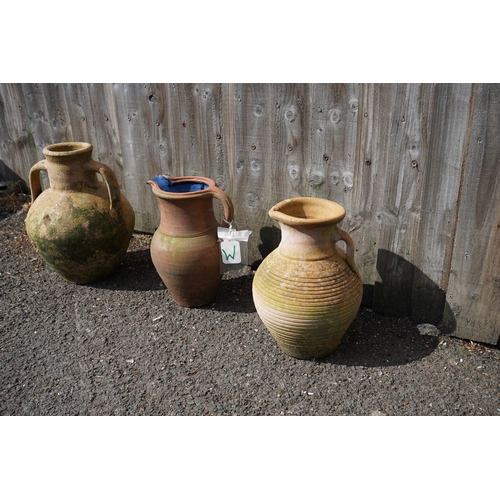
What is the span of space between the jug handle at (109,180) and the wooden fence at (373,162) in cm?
58

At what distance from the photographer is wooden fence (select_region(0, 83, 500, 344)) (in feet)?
8.95

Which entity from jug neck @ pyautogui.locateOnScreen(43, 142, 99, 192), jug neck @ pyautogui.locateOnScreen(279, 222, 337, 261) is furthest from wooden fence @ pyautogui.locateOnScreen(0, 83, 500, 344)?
jug neck @ pyautogui.locateOnScreen(43, 142, 99, 192)

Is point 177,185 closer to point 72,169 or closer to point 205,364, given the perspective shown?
point 72,169

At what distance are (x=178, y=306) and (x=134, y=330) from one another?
379 millimetres

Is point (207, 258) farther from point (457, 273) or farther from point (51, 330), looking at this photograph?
point (457, 273)

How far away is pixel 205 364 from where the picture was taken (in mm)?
2990

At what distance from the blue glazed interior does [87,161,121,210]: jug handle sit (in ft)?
1.21

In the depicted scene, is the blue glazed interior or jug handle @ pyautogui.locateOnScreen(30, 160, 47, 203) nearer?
the blue glazed interior

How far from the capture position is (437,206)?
290cm

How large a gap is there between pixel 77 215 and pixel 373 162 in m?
2.10

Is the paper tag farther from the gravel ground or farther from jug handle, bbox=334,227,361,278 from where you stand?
jug handle, bbox=334,227,361,278

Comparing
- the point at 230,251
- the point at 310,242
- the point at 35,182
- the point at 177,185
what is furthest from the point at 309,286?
the point at 35,182

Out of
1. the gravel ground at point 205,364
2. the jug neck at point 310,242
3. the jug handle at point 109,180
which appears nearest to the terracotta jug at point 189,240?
the gravel ground at point 205,364

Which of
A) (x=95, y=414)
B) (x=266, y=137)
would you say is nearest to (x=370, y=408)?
(x=95, y=414)
